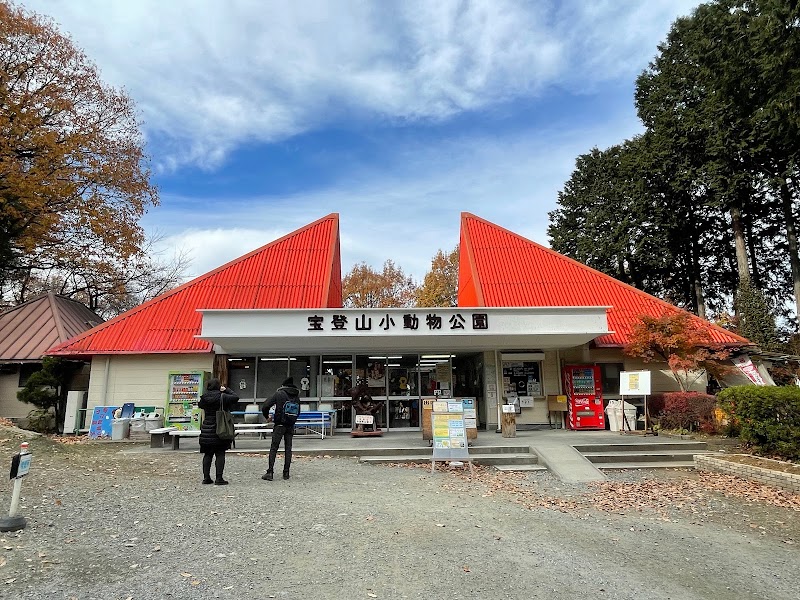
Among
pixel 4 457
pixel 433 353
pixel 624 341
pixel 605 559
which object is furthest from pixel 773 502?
pixel 4 457

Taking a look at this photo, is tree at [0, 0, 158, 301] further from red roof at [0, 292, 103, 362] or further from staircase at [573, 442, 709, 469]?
staircase at [573, 442, 709, 469]

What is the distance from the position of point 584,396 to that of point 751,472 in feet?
19.9

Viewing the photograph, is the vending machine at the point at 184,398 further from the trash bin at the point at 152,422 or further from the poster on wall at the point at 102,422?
the poster on wall at the point at 102,422

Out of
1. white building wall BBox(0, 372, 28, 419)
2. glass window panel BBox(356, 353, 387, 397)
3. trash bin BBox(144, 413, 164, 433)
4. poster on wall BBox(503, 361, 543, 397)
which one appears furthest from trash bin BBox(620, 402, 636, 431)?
white building wall BBox(0, 372, 28, 419)

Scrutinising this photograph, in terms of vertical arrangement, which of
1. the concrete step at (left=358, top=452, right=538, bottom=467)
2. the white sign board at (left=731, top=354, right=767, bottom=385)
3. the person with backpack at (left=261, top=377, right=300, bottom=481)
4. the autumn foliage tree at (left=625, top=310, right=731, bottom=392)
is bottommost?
the concrete step at (left=358, top=452, right=538, bottom=467)

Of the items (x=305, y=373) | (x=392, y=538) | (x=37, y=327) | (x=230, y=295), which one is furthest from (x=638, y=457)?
(x=37, y=327)

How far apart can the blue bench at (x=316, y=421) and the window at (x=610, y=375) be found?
27.2 ft

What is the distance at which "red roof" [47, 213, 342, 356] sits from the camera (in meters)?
15.0

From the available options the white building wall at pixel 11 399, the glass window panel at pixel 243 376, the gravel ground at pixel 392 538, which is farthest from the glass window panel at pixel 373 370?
the white building wall at pixel 11 399

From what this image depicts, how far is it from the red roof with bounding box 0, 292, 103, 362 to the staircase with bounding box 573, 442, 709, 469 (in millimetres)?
16550

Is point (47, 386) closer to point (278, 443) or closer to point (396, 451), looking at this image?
point (278, 443)

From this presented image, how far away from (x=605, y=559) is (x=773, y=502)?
418 cm

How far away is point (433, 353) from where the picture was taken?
15547 millimetres

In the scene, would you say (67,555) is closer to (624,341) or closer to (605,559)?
(605,559)
